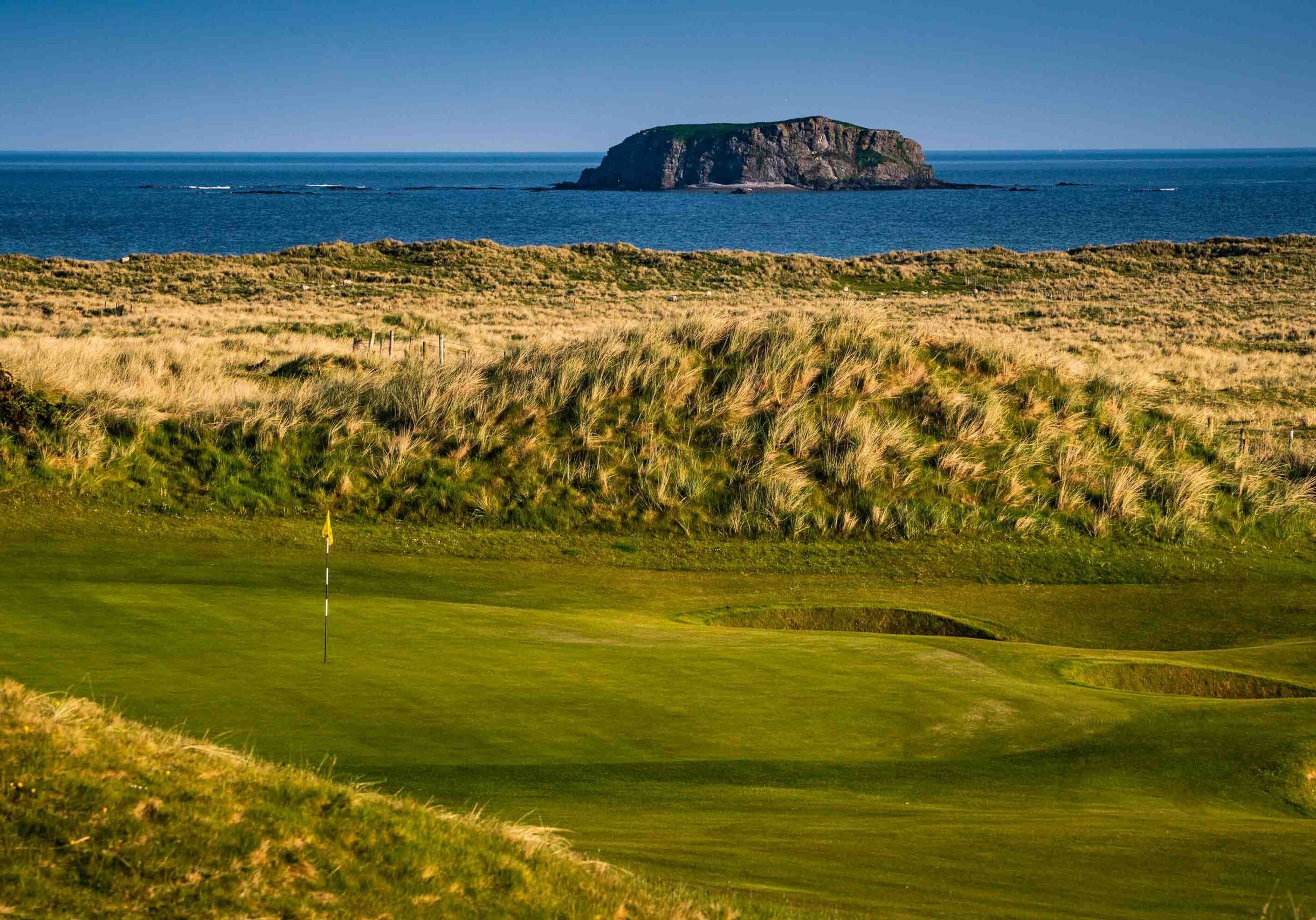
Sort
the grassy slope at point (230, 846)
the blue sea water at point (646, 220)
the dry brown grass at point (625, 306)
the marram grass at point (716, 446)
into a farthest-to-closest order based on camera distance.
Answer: the blue sea water at point (646, 220) → the dry brown grass at point (625, 306) → the marram grass at point (716, 446) → the grassy slope at point (230, 846)

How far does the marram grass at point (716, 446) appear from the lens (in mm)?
18156

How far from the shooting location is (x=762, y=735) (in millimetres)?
7844

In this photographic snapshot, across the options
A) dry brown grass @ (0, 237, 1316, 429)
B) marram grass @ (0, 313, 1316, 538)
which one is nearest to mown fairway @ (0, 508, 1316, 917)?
marram grass @ (0, 313, 1316, 538)

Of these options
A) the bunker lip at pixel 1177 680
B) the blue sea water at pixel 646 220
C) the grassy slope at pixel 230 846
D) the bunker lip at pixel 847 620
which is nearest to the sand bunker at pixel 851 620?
the bunker lip at pixel 847 620

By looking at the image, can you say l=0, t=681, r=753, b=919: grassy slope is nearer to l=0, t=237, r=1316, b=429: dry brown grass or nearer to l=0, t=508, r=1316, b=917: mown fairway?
l=0, t=508, r=1316, b=917: mown fairway

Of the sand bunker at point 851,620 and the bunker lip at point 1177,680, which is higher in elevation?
the bunker lip at point 1177,680

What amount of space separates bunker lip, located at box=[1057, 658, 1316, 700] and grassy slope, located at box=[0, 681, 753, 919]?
259 inches

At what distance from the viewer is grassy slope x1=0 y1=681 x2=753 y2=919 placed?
14.4ft

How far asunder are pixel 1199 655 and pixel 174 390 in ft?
55.0

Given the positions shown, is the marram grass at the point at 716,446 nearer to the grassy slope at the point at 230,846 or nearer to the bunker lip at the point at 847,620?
the bunker lip at the point at 847,620

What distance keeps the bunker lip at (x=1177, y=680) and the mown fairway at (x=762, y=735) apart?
21cm

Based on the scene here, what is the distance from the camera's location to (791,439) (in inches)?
766

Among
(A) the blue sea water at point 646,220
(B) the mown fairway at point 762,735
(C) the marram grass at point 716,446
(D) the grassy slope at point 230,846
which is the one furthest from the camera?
(A) the blue sea water at point 646,220

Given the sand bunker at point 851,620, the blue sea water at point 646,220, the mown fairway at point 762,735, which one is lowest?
the sand bunker at point 851,620
